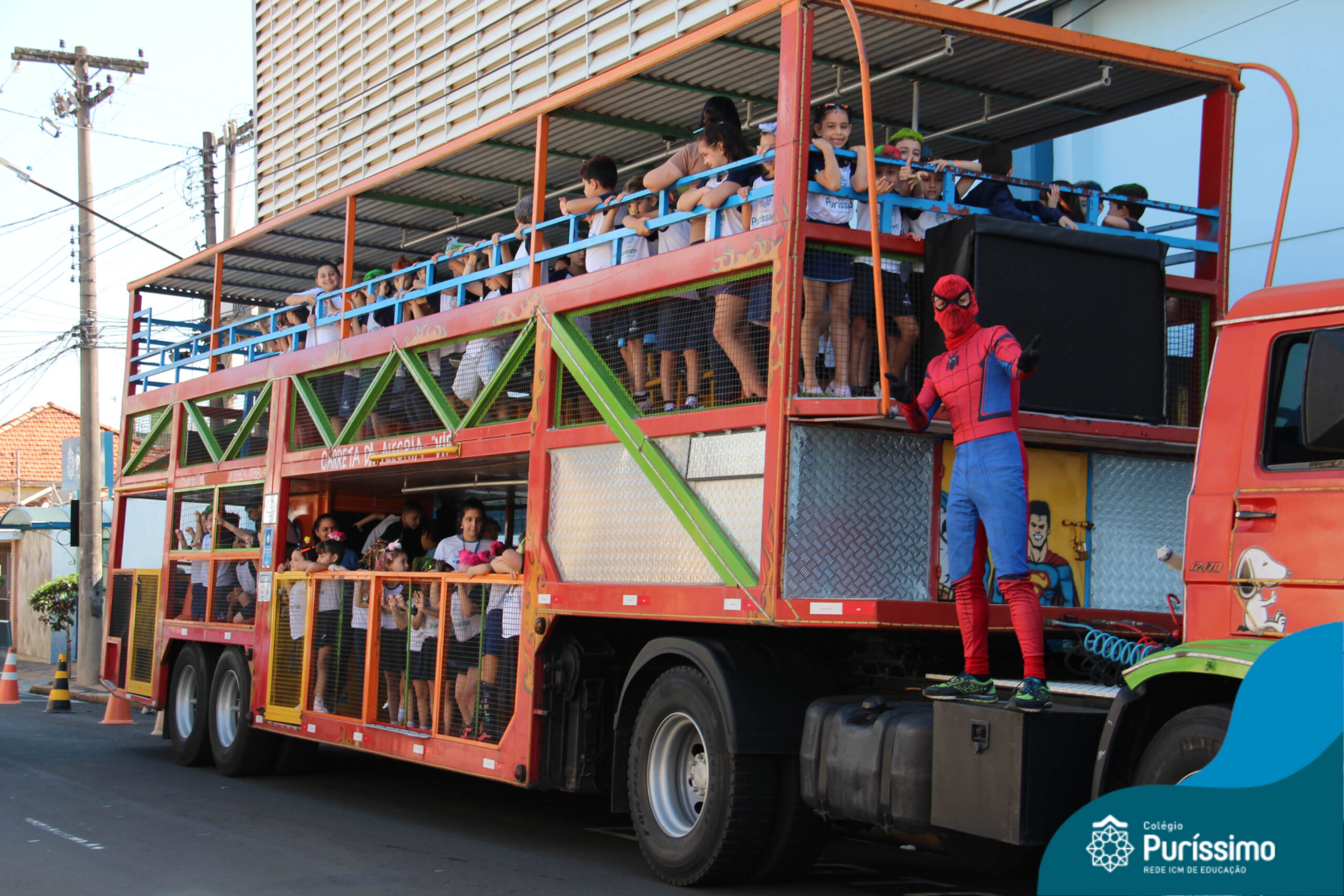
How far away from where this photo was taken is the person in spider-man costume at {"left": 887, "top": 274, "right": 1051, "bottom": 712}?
230 inches

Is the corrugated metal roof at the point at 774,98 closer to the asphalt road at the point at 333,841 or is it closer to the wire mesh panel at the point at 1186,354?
the wire mesh panel at the point at 1186,354

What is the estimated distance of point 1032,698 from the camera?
548 cm

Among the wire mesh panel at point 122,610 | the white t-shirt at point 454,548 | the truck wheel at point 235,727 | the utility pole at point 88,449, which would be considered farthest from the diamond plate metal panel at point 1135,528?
the utility pole at point 88,449

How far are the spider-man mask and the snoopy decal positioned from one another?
163 centimetres

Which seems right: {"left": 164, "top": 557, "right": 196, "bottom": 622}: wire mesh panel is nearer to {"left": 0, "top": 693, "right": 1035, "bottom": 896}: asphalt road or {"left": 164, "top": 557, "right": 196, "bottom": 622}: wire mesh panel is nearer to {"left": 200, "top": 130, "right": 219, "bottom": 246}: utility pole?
{"left": 0, "top": 693, "right": 1035, "bottom": 896}: asphalt road

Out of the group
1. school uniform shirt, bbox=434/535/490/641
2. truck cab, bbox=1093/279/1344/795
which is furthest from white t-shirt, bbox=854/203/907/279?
school uniform shirt, bbox=434/535/490/641

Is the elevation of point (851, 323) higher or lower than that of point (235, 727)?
higher

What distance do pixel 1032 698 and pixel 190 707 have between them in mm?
9709

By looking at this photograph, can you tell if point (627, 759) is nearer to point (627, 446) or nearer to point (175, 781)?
point (627, 446)

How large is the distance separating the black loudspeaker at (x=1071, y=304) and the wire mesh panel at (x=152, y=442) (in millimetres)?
9989

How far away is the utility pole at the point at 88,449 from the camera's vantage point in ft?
71.7

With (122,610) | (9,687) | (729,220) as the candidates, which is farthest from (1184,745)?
(9,687)

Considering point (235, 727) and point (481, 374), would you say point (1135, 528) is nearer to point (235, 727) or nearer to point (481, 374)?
point (481, 374)

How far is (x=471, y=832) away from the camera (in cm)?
908
